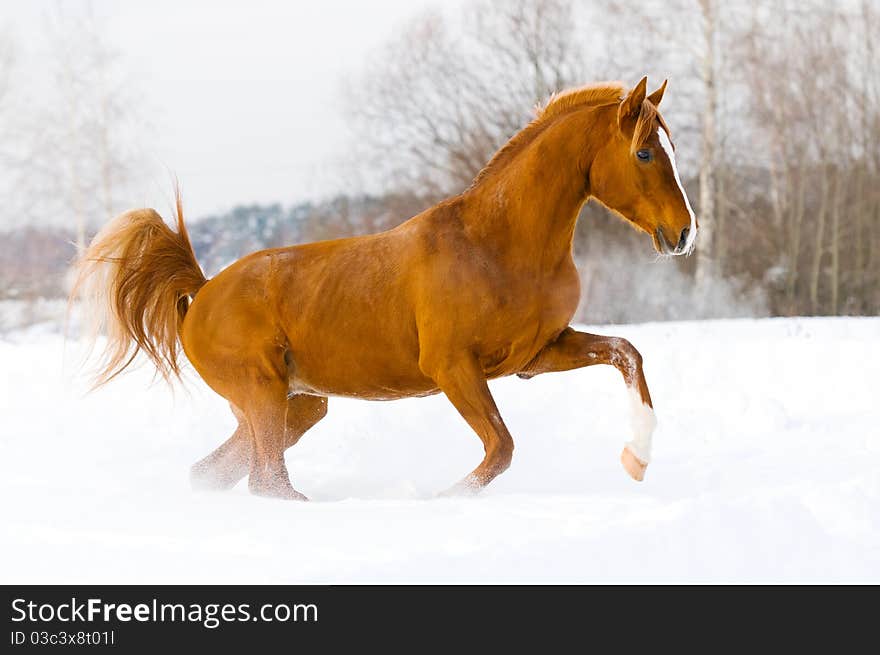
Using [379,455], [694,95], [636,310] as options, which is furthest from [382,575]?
[694,95]

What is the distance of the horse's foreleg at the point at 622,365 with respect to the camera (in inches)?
177

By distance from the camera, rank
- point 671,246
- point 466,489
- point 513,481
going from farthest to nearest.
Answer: point 513,481
point 466,489
point 671,246

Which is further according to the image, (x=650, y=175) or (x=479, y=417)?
(x=479, y=417)

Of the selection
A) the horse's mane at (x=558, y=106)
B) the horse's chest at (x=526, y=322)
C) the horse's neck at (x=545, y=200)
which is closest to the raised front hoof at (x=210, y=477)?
the horse's chest at (x=526, y=322)

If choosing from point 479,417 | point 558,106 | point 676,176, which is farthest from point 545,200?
point 479,417

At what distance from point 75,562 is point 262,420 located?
1.66 m

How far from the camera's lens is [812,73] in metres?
15.8

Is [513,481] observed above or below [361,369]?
below

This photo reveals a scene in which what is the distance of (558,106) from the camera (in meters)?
4.70

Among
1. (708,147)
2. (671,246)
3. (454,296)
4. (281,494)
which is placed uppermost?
(708,147)

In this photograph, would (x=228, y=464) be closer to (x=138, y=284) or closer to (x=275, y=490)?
(x=275, y=490)

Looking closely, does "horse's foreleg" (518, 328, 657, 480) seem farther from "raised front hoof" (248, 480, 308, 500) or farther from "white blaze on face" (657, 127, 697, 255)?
"raised front hoof" (248, 480, 308, 500)

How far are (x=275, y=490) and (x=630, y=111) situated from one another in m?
2.42

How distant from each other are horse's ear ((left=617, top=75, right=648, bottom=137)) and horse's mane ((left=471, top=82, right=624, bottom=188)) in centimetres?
28
